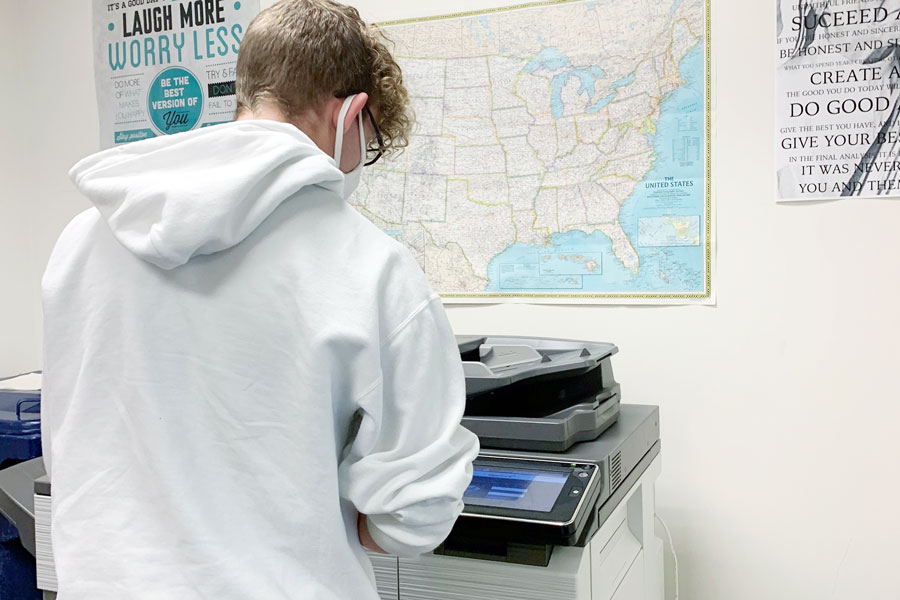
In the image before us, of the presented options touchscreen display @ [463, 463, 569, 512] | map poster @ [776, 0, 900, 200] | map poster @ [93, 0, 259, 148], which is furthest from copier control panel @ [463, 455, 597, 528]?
map poster @ [93, 0, 259, 148]

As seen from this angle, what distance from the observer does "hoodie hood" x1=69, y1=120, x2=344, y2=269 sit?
2.36 ft

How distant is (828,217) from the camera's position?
65.6 inches

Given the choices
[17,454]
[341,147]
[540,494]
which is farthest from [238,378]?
[17,454]

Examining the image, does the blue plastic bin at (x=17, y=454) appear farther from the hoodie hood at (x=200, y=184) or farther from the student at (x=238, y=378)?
the hoodie hood at (x=200, y=184)

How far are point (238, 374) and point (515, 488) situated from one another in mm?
520

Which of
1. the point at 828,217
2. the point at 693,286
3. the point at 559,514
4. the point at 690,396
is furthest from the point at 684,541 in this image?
the point at 559,514

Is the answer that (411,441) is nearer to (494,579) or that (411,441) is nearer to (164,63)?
(494,579)

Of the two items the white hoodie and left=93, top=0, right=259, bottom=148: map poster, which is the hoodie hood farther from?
left=93, top=0, right=259, bottom=148: map poster

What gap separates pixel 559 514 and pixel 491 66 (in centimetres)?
126

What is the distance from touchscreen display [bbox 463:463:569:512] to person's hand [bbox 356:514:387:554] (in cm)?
25

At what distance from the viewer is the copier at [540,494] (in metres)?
1.06

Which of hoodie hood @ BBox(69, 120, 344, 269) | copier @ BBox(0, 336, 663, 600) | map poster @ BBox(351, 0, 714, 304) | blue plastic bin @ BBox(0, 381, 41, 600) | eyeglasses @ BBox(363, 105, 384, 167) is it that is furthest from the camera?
map poster @ BBox(351, 0, 714, 304)

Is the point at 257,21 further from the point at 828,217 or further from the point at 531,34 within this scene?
the point at 828,217

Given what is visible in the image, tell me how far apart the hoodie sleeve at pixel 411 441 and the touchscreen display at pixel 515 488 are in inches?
9.9
